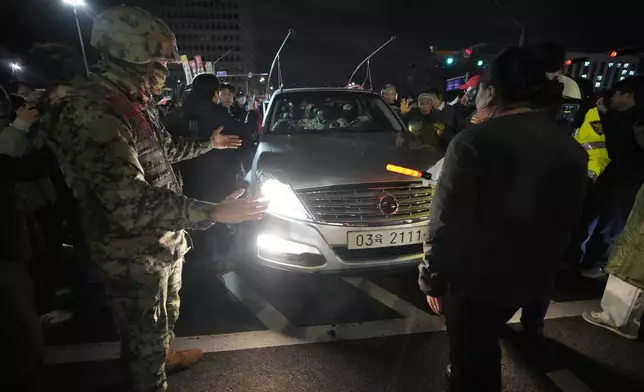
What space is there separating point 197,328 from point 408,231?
183 cm

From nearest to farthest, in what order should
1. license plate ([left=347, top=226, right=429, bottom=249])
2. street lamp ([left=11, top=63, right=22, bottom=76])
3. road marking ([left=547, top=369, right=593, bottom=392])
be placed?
road marking ([left=547, top=369, right=593, bottom=392])
license plate ([left=347, top=226, right=429, bottom=249])
street lamp ([left=11, top=63, right=22, bottom=76])

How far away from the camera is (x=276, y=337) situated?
2.91 meters

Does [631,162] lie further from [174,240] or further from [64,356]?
[64,356]

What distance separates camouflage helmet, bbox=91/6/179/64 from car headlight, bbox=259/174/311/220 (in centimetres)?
142

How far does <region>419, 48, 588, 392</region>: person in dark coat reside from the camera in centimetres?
144

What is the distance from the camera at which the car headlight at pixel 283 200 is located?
299 centimetres

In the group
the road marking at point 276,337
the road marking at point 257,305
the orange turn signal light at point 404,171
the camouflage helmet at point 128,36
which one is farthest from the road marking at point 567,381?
the camouflage helmet at point 128,36

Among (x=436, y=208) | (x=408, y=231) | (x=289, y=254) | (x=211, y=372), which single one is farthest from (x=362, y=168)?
(x=211, y=372)

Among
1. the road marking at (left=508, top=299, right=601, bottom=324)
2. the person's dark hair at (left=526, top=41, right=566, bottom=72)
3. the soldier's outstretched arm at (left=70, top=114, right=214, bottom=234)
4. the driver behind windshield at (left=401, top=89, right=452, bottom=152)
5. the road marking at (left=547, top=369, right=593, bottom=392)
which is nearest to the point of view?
the person's dark hair at (left=526, top=41, right=566, bottom=72)

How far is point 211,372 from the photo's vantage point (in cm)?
252

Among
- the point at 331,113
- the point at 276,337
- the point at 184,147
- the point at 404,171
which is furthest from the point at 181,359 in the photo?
the point at 331,113

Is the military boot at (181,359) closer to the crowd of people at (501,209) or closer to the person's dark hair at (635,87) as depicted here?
the crowd of people at (501,209)

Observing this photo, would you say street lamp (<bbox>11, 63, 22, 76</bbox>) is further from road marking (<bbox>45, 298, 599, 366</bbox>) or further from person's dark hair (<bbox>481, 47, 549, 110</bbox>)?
person's dark hair (<bbox>481, 47, 549, 110</bbox>)

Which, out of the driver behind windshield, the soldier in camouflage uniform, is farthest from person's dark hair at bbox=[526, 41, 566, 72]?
the driver behind windshield
